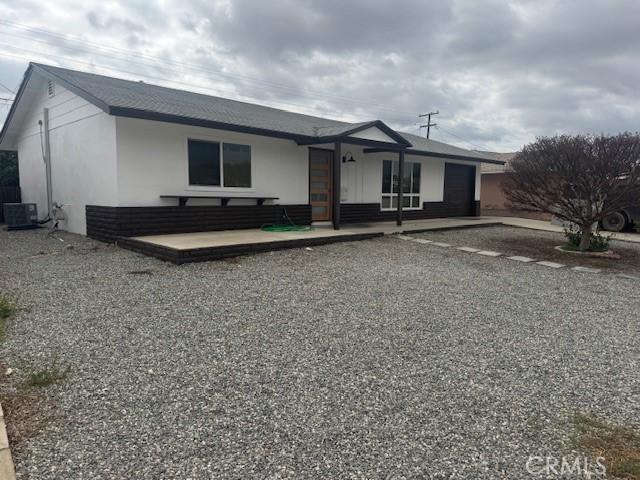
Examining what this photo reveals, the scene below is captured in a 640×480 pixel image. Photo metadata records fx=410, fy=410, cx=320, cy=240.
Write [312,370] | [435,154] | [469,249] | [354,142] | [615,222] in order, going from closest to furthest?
[312,370] < [469,249] < [354,142] < [615,222] < [435,154]

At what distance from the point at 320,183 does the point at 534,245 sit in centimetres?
569

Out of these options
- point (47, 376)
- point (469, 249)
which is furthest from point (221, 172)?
point (47, 376)

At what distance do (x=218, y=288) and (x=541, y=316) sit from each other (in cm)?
379

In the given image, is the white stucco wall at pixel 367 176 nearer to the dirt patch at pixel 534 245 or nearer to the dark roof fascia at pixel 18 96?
the dirt patch at pixel 534 245

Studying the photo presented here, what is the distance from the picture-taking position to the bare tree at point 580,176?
25.6ft

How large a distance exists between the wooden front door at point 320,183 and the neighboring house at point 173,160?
1.1 inches

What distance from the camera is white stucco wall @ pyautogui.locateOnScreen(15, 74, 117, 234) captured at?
27.5 ft

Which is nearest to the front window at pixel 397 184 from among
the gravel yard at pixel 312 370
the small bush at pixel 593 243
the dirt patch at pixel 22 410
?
the small bush at pixel 593 243

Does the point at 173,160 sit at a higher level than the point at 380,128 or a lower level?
lower

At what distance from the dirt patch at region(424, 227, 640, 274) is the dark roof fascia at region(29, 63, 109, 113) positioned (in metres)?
7.81

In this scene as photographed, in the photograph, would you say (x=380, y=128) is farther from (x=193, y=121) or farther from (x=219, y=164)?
(x=193, y=121)

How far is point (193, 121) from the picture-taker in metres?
8.04

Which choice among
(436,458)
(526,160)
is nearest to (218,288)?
(436,458)

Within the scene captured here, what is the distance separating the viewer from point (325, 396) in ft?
8.61
